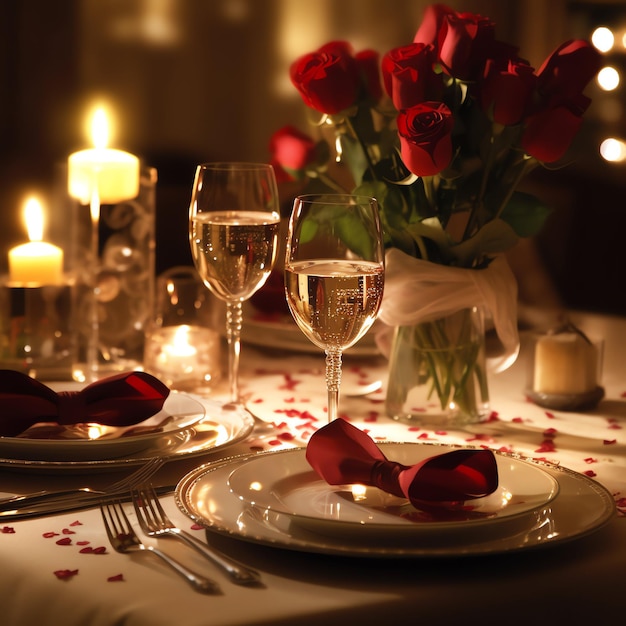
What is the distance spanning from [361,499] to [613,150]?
4.03 m

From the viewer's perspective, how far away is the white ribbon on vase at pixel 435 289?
119cm

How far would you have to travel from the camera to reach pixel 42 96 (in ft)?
9.98

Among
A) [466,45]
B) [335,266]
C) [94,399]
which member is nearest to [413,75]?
[466,45]

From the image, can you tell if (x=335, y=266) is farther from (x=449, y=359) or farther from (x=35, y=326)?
(x=35, y=326)

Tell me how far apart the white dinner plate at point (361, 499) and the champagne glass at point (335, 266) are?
0.47ft

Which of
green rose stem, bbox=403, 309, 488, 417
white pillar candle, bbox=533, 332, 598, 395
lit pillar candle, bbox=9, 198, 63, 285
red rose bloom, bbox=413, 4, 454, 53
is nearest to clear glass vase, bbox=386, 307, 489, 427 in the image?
green rose stem, bbox=403, 309, 488, 417

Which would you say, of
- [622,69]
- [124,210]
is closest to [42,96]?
[124,210]

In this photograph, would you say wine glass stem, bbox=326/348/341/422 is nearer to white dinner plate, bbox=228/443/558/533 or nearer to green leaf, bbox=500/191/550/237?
white dinner plate, bbox=228/443/558/533

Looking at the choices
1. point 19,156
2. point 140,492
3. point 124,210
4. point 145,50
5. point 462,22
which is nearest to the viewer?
point 140,492

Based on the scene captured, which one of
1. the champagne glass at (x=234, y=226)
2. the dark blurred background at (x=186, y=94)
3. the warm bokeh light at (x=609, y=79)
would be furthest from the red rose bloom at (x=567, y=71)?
the warm bokeh light at (x=609, y=79)

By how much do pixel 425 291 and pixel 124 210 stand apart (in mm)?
672

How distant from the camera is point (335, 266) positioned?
1.00 meters

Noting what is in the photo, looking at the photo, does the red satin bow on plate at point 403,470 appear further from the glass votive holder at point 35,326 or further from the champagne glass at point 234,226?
the glass votive holder at point 35,326

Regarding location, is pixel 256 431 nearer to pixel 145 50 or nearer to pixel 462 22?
pixel 462 22
